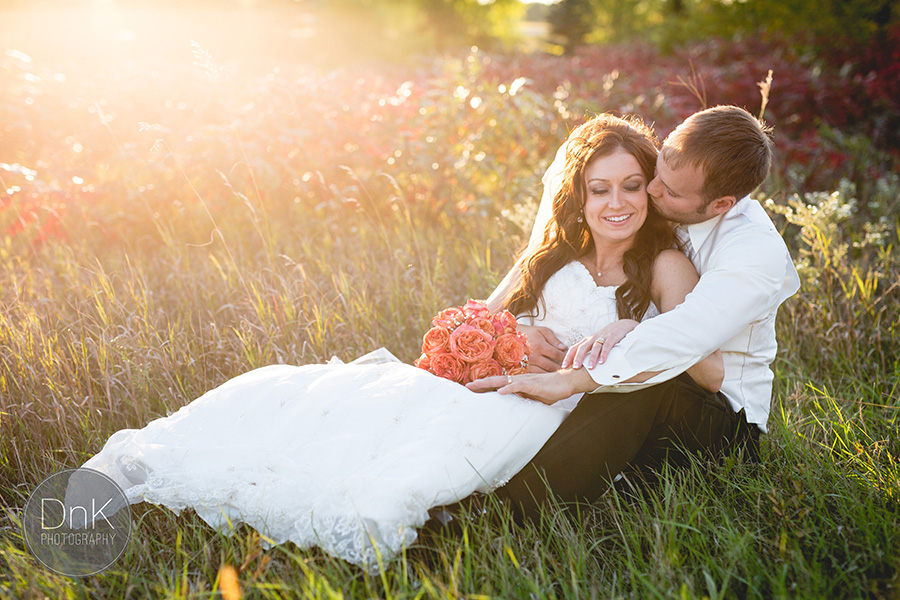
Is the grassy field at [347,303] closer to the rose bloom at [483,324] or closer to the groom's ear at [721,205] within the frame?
the rose bloom at [483,324]

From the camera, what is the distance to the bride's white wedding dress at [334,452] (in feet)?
6.44

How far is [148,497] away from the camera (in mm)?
2221

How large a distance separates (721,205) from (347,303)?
211 cm

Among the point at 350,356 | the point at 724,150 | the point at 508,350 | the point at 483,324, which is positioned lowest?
the point at 350,356

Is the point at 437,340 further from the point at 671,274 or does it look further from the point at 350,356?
the point at 350,356

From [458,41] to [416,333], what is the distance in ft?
65.8

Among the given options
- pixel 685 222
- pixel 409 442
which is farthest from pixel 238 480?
pixel 685 222

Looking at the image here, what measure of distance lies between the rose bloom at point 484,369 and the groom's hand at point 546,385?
3.7 inches

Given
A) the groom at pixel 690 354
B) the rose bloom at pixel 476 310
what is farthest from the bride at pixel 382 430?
the rose bloom at pixel 476 310

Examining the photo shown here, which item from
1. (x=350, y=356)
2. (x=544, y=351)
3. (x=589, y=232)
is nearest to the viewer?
(x=544, y=351)

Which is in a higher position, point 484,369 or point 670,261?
point 670,261

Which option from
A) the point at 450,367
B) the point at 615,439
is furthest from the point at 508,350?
the point at 615,439

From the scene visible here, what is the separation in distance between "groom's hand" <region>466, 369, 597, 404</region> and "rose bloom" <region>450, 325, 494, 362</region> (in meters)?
0.12

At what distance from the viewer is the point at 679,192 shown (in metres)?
2.50
